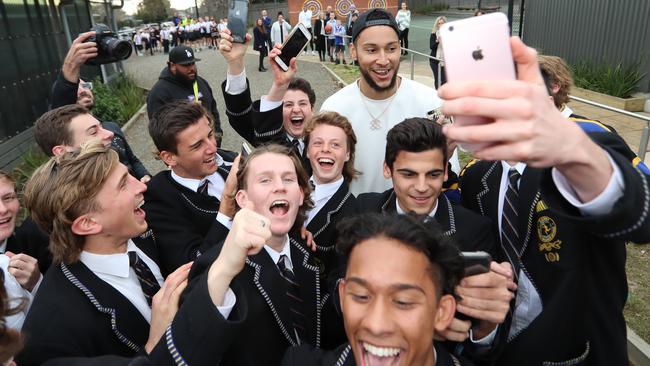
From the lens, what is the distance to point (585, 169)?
3.49 feet

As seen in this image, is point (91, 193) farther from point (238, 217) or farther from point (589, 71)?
point (589, 71)

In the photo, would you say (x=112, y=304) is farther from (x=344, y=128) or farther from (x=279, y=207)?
(x=344, y=128)

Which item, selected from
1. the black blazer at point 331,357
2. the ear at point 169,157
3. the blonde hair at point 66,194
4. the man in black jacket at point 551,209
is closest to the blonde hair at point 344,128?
the man in black jacket at point 551,209

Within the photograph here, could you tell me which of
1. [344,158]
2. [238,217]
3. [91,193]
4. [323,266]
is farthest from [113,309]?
[344,158]

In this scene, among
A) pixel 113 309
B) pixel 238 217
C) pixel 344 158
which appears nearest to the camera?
pixel 238 217

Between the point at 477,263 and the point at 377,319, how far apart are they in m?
0.43

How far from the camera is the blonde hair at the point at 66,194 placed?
1942 millimetres

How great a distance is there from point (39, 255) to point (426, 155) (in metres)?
2.33

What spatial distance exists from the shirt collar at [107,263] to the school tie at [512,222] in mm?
1820

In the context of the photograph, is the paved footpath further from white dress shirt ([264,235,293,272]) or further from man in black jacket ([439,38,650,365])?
man in black jacket ([439,38,650,365])

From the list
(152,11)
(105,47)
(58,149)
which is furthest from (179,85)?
(152,11)

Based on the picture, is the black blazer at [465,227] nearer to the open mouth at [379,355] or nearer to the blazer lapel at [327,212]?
the blazer lapel at [327,212]

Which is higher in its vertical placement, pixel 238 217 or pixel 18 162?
pixel 238 217

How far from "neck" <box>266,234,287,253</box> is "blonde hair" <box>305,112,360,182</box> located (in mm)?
1063
